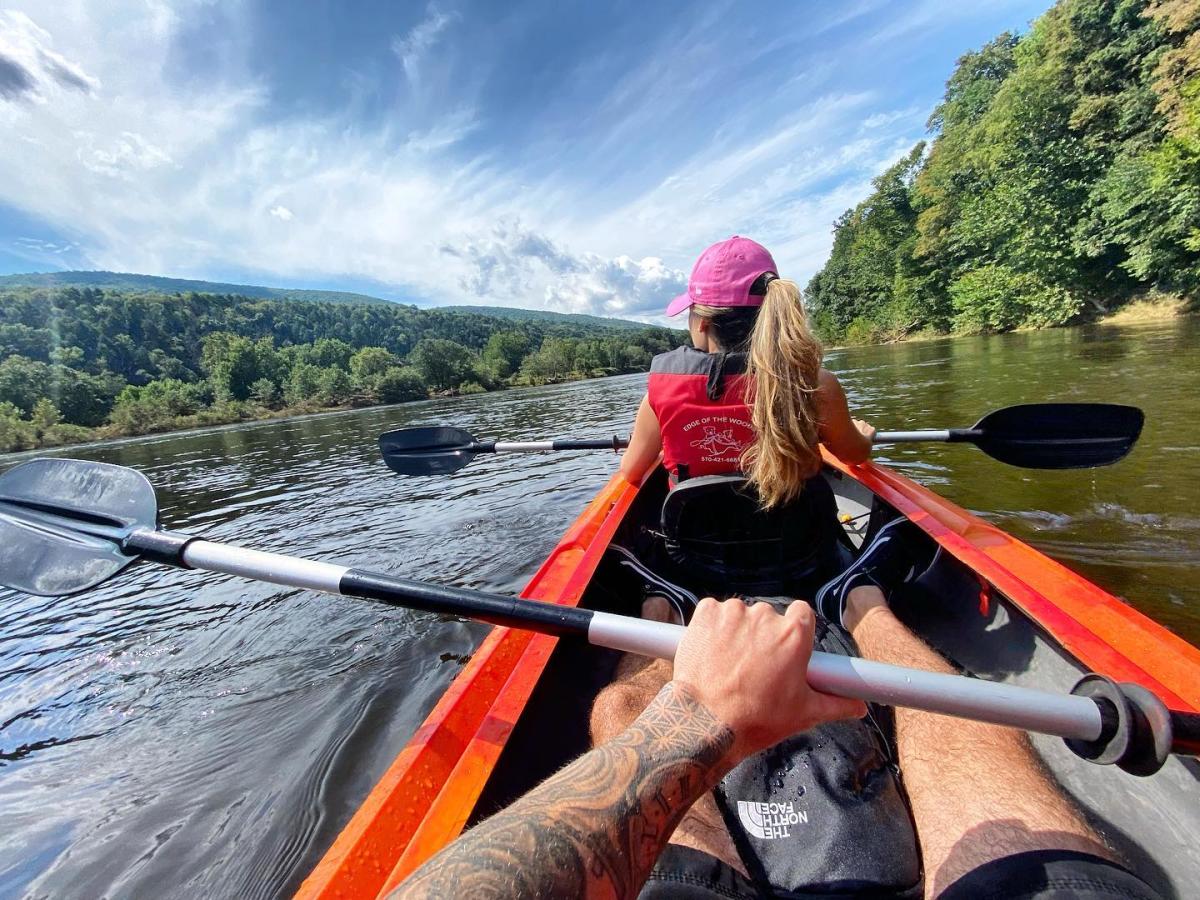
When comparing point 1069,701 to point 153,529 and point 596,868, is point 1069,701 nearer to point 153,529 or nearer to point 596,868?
point 596,868

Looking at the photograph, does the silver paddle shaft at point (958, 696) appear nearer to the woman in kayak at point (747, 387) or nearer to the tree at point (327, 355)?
the woman in kayak at point (747, 387)

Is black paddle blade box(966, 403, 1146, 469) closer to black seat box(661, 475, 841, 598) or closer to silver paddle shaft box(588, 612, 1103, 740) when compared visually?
black seat box(661, 475, 841, 598)

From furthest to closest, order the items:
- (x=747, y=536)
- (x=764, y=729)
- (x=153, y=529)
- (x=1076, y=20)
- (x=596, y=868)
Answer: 1. (x=1076, y=20)
2. (x=747, y=536)
3. (x=153, y=529)
4. (x=764, y=729)
5. (x=596, y=868)

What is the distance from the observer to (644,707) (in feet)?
6.09

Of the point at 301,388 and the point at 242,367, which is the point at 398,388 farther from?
the point at 242,367

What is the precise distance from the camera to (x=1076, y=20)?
2445 cm

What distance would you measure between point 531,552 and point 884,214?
55.9 m

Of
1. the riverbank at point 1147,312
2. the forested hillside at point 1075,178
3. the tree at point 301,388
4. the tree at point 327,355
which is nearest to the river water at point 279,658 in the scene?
the forested hillside at point 1075,178

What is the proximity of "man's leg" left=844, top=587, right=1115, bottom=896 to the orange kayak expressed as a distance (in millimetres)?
193

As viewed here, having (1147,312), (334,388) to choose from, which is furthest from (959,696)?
(334,388)

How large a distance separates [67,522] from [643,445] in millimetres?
2749

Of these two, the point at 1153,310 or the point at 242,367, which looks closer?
the point at 1153,310

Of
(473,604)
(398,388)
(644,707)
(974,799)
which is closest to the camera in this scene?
(974,799)

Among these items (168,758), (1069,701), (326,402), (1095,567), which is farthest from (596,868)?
(326,402)
